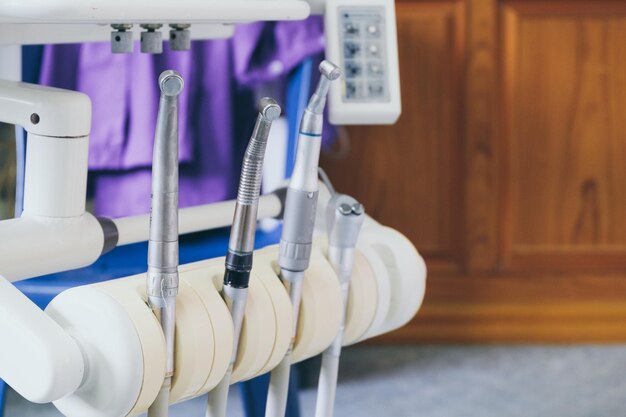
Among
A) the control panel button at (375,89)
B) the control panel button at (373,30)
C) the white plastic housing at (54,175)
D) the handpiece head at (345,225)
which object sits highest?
the control panel button at (373,30)

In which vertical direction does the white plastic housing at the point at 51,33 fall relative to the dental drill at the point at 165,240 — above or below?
above

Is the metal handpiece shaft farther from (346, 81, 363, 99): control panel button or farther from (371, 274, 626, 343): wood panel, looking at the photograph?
(371, 274, 626, 343): wood panel

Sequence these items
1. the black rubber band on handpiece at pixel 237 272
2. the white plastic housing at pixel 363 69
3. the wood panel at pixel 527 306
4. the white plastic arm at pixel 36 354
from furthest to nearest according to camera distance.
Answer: the wood panel at pixel 527 306 → the white plastic housing at pixel 363 69 → the black rubber band on handpiece at pixel 237 272 → the white plastic arm at pixel 36 354

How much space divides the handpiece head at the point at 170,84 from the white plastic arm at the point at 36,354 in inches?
6.2

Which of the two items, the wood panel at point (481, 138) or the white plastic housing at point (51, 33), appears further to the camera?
the wood panel at point (481, 138)

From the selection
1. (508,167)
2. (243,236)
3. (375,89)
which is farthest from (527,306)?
(243,236)

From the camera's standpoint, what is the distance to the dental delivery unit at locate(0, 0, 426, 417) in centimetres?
64

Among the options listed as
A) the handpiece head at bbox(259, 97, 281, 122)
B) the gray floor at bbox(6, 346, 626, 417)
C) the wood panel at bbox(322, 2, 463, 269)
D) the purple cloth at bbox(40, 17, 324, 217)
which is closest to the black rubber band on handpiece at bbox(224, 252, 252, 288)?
the handpiece head at bbox(259, 97, 281, 122)

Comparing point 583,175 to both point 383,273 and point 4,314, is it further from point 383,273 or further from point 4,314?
point 4,314

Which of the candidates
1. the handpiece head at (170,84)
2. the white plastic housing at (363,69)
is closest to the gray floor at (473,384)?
the white plastic housing at (363,69)

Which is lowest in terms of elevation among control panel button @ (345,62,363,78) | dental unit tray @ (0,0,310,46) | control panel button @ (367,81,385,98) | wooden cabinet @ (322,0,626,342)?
wooden cabinet @ (322,0,626,342)

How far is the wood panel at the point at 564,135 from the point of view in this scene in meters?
2.19

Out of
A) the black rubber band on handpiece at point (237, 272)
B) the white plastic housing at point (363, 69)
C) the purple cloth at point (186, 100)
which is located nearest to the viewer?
the black rubber band on handpiece at point (237, 272)

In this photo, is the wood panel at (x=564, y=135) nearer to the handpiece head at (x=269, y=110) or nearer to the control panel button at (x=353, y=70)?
the control panel button at (x=353, y=70)
